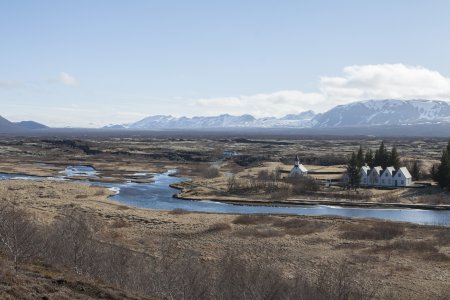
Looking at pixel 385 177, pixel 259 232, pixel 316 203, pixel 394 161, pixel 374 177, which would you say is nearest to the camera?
pixel 259 232

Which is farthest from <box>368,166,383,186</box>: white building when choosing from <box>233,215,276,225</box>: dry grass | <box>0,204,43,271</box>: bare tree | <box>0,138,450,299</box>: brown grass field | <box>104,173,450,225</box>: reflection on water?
<box>0,204,43,271</box>: bare tree

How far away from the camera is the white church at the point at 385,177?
80062 mm

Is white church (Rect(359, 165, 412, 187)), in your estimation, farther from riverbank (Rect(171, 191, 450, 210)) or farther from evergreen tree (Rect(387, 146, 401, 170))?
riverbank (Rect(171, 191, 450, 210))

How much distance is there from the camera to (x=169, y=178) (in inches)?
3898

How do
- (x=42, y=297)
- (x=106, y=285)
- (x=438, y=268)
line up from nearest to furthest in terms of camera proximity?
(x=42, y=297), (x=106, y=285), (x=438, y=268)

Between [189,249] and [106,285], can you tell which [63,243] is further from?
[189,249]

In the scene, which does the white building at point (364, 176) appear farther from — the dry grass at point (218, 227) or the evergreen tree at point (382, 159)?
the dry grass at point (218, 227)

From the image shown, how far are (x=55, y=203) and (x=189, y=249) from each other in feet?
82.3

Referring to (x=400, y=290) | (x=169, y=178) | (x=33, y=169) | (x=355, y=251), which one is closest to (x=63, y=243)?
(x=400, y=290)

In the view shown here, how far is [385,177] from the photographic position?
8169cm

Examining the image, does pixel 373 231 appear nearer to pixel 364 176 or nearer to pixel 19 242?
pixel 19 242

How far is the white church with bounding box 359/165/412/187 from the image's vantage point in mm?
80062

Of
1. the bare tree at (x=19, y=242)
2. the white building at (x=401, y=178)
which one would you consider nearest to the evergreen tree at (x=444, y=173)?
the white building at (x=401, y=178)

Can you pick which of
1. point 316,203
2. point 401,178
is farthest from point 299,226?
point 401,178
